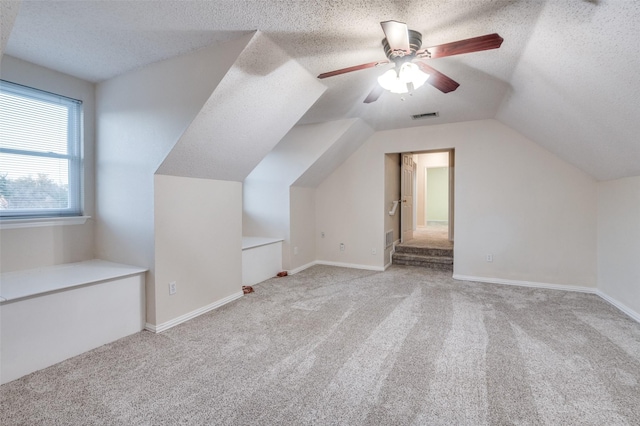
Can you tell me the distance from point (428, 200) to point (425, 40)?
27.8 feet

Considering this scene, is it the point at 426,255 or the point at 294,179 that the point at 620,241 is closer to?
the point at 426,255

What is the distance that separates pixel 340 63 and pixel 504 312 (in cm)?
300

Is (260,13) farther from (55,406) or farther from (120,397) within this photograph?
(55,406)

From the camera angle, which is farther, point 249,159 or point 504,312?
point 249,159

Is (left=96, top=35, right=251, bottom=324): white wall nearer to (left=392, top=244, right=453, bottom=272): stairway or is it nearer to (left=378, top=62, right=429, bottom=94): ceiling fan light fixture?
(left=378, top=62, right=429, bottom=94): ceiling fan light fixture

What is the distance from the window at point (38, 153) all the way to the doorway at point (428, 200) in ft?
15.5

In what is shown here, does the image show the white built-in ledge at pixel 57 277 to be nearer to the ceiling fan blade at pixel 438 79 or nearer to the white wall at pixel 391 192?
the ceiling fan blade at pixel 438 79

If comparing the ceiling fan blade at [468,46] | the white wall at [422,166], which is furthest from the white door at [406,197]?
the ceiling fan blade at [468,46]

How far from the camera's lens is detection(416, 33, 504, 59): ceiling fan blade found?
1.55m

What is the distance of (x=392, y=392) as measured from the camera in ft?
5.85

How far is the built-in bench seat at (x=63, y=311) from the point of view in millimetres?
1922

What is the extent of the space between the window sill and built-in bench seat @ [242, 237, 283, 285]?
5.75 feet

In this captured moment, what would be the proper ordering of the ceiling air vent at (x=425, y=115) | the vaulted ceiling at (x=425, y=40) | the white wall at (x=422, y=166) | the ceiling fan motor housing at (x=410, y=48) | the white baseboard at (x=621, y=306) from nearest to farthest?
the vaulted ceiling at (x=425, y=40) → the ceiling fan motor housing at (x=410, y=48) → the white baseboard at (x=621, y=306) → the ceiling air vent at (x=425, y=115) → the white wall at (x=422, y=166)

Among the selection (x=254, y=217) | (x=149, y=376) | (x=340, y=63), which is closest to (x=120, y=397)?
(x=149, y=376)
